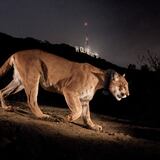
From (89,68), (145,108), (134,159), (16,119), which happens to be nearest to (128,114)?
(145,108)

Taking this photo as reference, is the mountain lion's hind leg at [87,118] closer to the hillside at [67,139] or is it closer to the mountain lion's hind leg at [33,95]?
the hillside at [67,139]

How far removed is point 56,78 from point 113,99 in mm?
12822

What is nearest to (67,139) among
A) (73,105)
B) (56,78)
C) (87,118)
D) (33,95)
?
(73,105)

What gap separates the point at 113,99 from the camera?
24469 mm

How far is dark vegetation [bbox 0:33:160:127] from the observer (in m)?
20.5

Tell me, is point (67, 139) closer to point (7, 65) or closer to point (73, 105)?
point (73, 105)

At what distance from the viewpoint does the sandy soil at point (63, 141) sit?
7.32 metres

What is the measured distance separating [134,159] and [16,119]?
11.6 feet

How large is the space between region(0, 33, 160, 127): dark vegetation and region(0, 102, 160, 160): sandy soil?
16.4ft

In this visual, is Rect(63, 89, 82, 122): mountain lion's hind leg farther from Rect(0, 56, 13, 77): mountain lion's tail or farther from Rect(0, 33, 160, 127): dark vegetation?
Rect(0, 33, 160, 127): dark vegetation

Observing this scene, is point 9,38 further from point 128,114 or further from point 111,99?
point 128,114

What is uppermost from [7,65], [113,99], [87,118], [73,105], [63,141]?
[7,65]

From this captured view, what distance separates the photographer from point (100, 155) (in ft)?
26.7

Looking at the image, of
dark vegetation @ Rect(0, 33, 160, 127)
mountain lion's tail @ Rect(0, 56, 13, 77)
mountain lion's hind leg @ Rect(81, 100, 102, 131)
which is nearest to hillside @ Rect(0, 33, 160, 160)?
mountain lion's hind leg @ Rect(81, 100, 102, 131)
